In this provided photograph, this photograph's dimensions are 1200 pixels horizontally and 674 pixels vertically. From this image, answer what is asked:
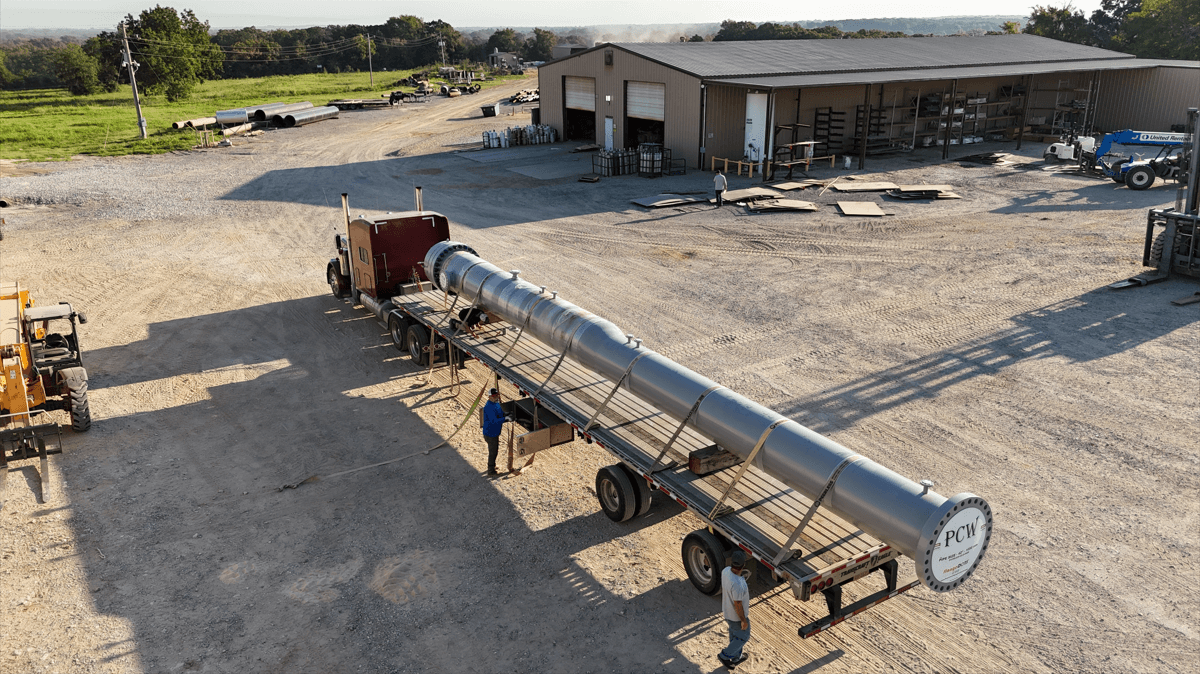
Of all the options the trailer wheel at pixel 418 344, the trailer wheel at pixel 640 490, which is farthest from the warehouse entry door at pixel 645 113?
the trailer wheel at pixel 640 490

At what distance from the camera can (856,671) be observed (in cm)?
912

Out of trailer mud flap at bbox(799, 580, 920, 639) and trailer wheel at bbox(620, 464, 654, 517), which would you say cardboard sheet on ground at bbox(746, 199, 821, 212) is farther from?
trailer mud flap at bbox(799, 580, 920, 639)

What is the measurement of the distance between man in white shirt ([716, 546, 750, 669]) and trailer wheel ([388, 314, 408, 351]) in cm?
1152

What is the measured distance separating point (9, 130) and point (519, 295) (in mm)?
56099

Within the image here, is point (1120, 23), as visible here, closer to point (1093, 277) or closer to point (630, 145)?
point (630, 145)

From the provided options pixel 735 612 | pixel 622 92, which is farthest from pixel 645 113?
pixel 735 612

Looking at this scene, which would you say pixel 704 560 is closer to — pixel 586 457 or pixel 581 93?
pixel 586 457

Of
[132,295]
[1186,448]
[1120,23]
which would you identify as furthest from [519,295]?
[1120,23]

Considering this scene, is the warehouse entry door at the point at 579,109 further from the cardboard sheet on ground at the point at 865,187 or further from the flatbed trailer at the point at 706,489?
the flatbed trailer at the point at 706,489

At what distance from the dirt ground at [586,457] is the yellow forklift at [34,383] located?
52cm

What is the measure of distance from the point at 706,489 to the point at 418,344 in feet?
30.5

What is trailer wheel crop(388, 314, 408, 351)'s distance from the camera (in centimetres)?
1852

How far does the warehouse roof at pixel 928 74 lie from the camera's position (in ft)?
127

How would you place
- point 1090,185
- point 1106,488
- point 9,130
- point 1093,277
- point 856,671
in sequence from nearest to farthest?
point 856,671 → point 1106,488 → point 1093,277 → point 1090,185 → point 9,130
